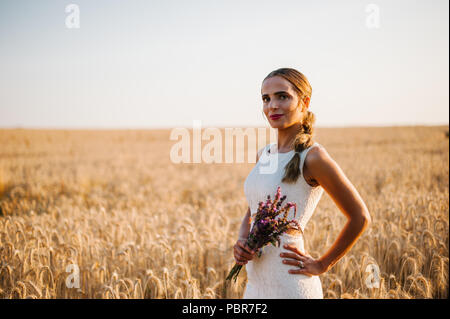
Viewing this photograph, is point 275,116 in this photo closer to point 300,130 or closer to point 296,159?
point 300,130

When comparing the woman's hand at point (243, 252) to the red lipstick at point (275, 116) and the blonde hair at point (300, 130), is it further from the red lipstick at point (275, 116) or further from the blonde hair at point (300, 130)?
the red lipstick at point (275, 116)

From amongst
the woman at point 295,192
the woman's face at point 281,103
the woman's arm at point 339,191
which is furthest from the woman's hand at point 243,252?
the woman's face at point 281,103

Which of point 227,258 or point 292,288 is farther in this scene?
point 227,258

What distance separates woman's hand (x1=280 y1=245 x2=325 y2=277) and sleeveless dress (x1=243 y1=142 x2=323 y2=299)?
0.10ft

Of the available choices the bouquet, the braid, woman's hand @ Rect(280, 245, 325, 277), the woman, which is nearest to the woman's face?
the woman

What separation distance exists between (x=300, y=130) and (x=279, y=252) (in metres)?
0.69

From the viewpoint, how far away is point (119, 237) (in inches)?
162

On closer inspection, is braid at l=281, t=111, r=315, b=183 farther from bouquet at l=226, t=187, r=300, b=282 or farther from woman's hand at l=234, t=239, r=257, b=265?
woman's hand at l=234, t=239, r=257, b=265

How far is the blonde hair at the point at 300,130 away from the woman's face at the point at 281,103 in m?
0.03

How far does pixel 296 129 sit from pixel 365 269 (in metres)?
2.25

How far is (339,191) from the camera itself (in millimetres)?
1432

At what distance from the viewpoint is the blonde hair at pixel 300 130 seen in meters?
1.46
